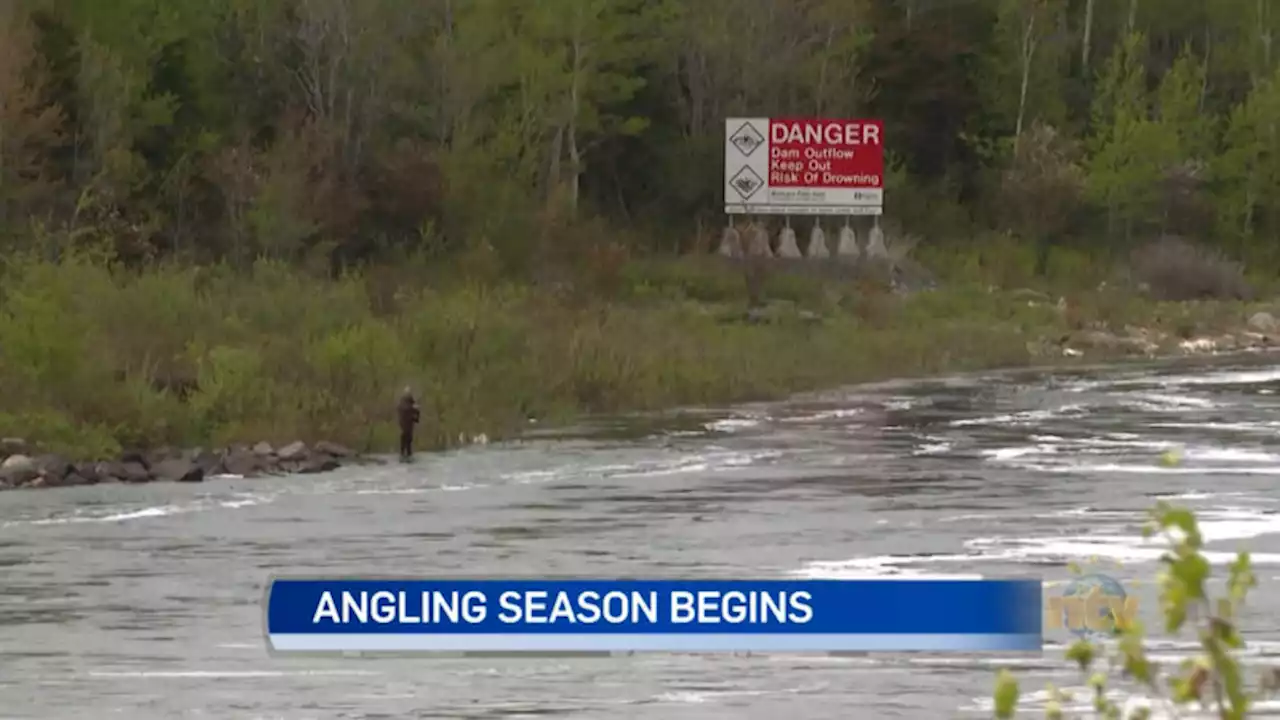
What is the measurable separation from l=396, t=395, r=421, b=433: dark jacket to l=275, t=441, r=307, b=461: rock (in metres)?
1.32

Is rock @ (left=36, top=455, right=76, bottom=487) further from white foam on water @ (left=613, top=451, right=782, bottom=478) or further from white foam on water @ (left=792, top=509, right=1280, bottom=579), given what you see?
white foam on water @ (left=792, top=509, right=1280, bottom=579)

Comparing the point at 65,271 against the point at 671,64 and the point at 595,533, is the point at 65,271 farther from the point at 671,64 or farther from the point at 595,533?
the point at 671,64

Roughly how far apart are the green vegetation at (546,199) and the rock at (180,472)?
3.30 feet

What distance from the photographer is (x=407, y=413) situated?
31031 millimetres

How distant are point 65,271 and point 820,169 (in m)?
33.6

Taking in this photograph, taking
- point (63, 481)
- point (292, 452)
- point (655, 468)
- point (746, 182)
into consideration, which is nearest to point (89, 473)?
point (63, 481)

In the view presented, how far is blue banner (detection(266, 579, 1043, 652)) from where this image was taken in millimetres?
9617

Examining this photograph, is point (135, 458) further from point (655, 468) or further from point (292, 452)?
point (655, 468)

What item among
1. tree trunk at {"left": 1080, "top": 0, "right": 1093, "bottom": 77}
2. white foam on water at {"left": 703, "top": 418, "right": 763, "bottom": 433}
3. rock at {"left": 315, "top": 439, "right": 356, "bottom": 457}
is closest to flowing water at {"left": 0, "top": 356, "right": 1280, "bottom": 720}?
white foam on water at {"left": 703, "top": 418, "right": 763, "bottom": 433}

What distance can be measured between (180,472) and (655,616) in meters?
18.9

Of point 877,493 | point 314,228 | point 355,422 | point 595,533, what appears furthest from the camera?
point 314,228

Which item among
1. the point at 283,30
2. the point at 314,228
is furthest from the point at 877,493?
the point at 283,30

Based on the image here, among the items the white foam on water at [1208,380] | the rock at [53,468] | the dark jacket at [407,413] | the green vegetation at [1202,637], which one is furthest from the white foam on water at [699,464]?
the green vegetation at [1202,637]

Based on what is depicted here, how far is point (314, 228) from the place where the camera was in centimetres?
5072
